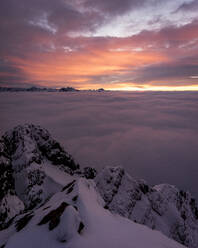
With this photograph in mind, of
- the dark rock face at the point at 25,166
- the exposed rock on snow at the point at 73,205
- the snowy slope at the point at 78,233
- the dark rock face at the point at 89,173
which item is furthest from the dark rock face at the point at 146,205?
the snowy slope at the point at 78,233

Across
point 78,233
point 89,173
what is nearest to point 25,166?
point 89,173

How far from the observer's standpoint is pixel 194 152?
124 feet

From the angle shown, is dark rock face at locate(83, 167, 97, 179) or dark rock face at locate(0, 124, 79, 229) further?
dark rock face at locate(83, 167, 97, 179)

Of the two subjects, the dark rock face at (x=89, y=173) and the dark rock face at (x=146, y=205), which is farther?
the dark rock face at (x=89, y=173)

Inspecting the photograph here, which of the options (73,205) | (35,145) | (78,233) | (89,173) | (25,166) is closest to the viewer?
(78,233)

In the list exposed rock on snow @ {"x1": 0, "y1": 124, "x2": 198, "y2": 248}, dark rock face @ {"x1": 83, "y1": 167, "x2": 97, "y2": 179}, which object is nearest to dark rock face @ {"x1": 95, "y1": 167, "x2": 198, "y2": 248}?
exposed rock on snow @ {"x1": 0, "y1": 124, "x2": 198, "y2": 248}

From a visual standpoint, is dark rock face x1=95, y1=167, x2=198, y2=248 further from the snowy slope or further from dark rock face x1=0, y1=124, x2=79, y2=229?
the snowy slope

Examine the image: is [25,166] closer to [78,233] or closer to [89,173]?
[89,173]

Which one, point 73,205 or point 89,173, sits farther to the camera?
point 89,173

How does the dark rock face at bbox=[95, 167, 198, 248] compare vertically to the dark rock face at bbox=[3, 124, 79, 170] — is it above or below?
below

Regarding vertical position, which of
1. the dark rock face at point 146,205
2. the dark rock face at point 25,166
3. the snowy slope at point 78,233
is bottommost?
the dark rock face at point 146,205

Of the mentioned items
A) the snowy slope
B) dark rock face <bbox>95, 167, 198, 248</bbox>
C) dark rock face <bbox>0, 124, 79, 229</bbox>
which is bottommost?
dark rock face <bbox>95, 167, 198, 248</bbox>

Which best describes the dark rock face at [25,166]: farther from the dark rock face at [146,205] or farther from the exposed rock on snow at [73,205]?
the dark rock face at [146,205]

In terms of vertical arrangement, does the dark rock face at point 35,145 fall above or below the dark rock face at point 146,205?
above
